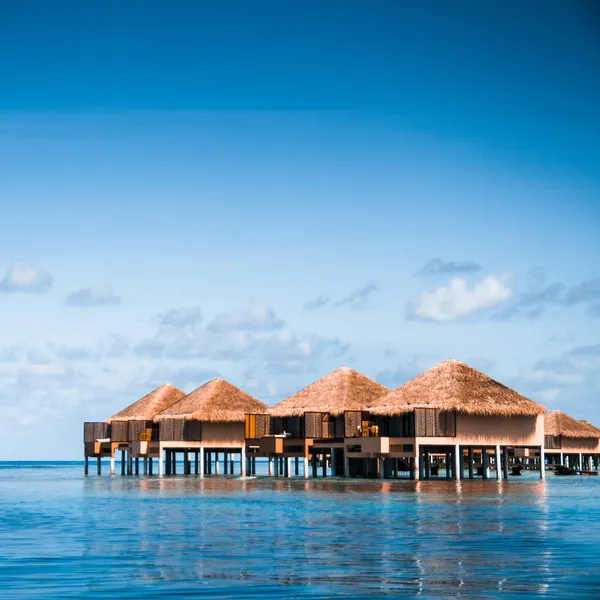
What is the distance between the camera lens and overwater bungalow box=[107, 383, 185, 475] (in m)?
67.0

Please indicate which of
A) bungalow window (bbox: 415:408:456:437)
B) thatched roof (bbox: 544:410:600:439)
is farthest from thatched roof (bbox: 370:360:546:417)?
thatched roof (bbox: 544:410:600:439)

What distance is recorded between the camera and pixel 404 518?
27.8 meters

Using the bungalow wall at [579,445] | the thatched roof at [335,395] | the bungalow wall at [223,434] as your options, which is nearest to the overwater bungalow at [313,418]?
the thatched roof at [335,395]

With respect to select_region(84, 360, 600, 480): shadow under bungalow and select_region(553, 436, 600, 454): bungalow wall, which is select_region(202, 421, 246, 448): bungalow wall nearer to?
select_region(84, 360, 600, 480): shadow under bungalow

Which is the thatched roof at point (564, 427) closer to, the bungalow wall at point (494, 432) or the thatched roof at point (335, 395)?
the thatched roof at point (335, 395)

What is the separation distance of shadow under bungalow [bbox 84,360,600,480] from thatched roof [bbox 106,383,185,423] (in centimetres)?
9

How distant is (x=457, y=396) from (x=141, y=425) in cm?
2440

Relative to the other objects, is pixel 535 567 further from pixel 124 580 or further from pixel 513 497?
pixel 513 497

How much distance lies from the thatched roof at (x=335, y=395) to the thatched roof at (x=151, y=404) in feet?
36.8

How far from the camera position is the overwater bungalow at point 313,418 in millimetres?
58000

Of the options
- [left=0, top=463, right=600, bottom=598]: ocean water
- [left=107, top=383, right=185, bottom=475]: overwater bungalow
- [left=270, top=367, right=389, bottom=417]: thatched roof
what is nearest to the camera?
[left=0, top=463, right=600, bottom=598]: ocean water

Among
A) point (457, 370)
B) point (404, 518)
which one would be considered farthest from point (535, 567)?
point (457, 370)

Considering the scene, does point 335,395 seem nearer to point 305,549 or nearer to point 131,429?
point 131,429

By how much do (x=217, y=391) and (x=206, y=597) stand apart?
51.0 metres
